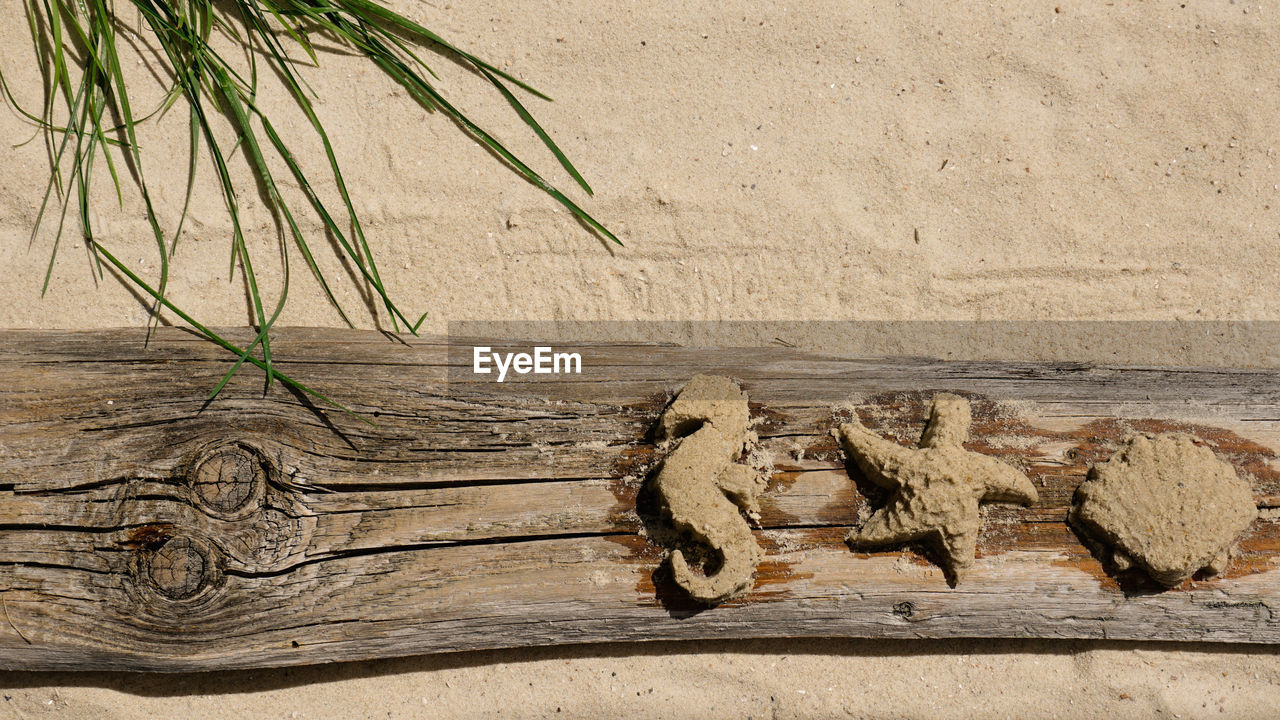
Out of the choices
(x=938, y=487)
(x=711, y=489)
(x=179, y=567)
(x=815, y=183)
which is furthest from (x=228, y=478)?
(x=815, y=183)

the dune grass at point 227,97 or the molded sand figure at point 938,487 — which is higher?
the dune grass at point 227,97

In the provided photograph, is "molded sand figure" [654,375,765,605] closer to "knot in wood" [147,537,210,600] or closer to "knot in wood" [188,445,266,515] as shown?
"knot in wood" [188,445,266,515]

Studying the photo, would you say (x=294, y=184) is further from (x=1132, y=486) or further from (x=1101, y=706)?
(x=1101, y=706)

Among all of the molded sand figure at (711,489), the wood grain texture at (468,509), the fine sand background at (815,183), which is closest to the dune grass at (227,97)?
the fine sand background at (815,183)

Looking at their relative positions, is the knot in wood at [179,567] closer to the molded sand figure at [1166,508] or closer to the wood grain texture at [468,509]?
the wood grain texture at [468,509]

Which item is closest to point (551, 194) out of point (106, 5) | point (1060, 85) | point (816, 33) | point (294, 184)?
point (294, 184)

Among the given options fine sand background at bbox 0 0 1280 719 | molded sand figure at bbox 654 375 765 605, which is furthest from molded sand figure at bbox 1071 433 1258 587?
molded sand figure at bbox 654 375 765 605
